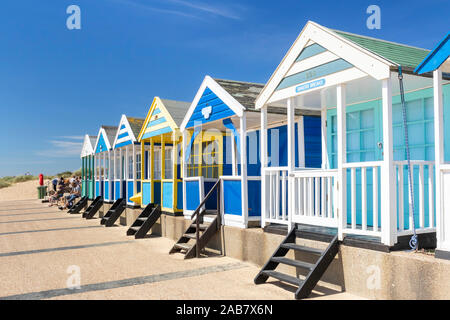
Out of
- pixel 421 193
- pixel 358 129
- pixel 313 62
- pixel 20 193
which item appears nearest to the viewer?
pixel 421 193

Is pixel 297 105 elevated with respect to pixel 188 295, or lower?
elevated

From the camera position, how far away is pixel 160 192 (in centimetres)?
1191

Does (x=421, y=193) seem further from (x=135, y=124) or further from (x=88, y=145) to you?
(x=88, y=145)

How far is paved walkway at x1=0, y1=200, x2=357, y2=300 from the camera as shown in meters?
5.41

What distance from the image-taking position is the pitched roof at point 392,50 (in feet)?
16.6

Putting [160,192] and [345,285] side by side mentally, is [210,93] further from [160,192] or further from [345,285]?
[345,285]

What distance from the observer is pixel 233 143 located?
998cm

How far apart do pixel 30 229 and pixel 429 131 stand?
1187cm

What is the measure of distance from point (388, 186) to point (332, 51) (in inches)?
83.0

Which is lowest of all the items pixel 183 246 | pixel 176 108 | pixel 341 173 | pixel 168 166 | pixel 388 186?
pixel 183 246

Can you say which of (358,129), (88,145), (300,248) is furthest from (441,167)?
(88,145)

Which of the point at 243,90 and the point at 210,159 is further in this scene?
the point at 210,159
